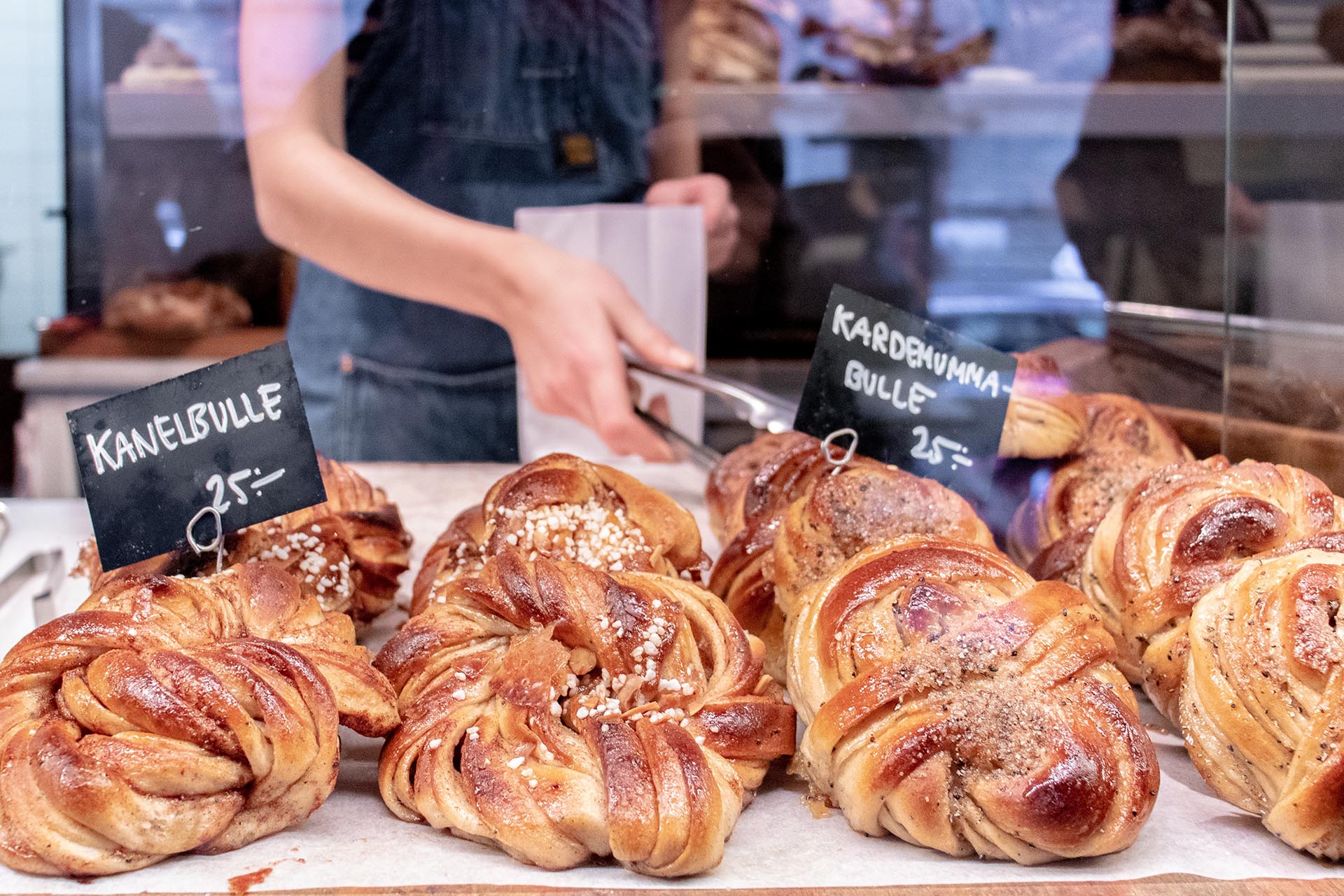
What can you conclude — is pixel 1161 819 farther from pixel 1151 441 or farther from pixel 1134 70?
pixel 1134 70

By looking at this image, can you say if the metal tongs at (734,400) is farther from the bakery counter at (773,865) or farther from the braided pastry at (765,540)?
the bakery counter at (773,865)

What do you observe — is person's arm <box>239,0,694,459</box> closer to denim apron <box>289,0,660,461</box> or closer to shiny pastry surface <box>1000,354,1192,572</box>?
denim apron <box>289,0,660,461</box>

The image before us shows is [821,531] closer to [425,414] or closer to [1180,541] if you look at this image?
[1180,541]

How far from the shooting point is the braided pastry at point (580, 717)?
1.66 meters

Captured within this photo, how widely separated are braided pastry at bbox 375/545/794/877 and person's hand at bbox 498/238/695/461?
1005mm

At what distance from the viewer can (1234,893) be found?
1.64m

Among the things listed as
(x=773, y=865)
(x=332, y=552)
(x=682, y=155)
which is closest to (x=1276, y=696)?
(x=773, y=865)

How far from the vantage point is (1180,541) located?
2137 mm

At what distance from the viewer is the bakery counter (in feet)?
5.39

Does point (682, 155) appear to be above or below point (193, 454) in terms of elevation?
above

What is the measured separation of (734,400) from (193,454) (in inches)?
59.2

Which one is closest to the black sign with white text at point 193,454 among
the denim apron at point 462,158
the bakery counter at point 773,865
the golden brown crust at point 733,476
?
the bakery counter at point 773,865

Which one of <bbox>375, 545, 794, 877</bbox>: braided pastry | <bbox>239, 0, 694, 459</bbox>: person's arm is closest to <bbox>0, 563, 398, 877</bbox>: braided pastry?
<bbox>375, 545, 794, 877</bbox>: braided pastry

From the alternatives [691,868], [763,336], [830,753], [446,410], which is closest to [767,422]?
[763,336]
